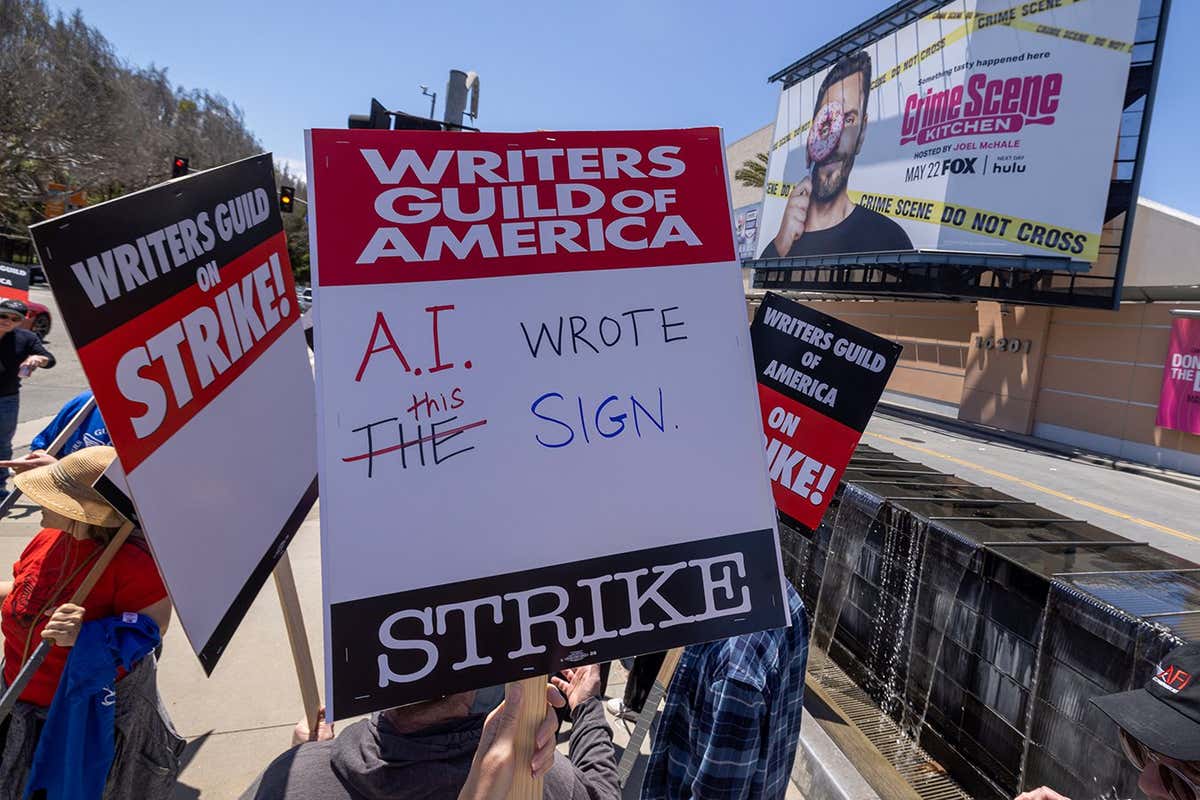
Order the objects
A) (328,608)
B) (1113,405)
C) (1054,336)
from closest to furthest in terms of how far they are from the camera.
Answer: (328,608) → (1113,405) → (1054,336)

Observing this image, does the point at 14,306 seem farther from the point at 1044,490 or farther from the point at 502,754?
the point at 1044,490

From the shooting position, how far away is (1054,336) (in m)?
20.4

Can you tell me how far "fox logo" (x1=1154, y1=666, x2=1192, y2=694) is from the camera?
165 centimetres

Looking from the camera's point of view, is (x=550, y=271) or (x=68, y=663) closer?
(x=550, y=271)

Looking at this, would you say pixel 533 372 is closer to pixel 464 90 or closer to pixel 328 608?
pixel 328 608

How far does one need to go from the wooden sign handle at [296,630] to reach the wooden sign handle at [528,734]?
662 mm

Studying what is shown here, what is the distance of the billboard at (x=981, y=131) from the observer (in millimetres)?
18203

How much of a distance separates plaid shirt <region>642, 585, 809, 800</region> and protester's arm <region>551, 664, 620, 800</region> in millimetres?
338

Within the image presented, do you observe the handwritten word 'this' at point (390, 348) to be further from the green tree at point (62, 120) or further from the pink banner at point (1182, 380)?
the green tree at point (62, 120)

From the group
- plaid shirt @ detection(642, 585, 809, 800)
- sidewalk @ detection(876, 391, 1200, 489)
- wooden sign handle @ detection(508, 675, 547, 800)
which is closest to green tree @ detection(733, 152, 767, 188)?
sidewalk @ detection(876, 391, 1200, 489)

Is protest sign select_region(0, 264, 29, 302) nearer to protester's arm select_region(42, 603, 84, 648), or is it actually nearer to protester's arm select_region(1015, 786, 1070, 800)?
protester's arm select_region(42, 603, 84, 648)

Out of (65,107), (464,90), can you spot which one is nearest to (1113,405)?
(464,90)

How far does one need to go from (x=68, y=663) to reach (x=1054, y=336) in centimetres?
2357

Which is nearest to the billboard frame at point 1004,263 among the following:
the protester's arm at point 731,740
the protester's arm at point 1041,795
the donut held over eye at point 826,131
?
the donut held over eye at point 826,131
